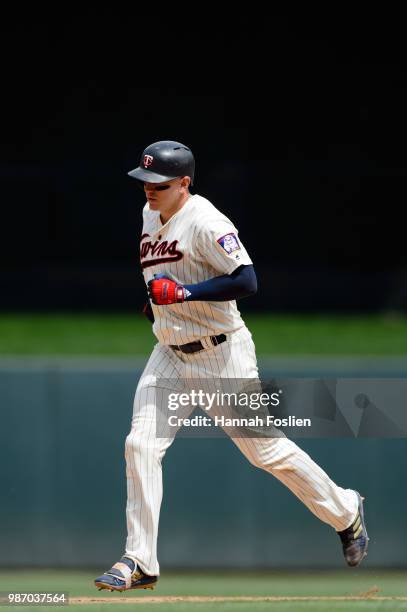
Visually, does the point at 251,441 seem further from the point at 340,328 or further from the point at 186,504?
the point at 340,328

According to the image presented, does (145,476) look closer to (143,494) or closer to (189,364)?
(143,494)

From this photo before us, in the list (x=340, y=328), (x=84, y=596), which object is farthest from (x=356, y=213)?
(x=84, y=596)

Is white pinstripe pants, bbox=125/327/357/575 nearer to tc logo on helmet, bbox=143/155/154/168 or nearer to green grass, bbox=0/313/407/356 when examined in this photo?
tc logo on helmet, bbox=143/155/154/168

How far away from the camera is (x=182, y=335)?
188 inches

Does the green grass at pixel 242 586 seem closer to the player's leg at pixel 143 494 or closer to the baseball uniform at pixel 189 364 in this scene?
the player's leg at pixel 143 494

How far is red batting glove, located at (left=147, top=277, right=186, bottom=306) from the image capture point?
454 centimetres

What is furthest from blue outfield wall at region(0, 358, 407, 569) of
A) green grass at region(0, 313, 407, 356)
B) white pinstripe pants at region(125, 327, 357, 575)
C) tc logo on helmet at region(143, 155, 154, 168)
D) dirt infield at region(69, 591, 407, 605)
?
green grass at region(0, 313, 407, 356)

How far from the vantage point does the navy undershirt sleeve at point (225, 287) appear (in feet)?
15.1

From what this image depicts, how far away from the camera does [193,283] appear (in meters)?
4.78

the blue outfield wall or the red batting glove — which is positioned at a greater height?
the red batting glove

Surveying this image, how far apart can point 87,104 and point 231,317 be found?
32.9 ft

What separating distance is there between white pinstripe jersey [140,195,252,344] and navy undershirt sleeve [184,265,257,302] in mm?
32

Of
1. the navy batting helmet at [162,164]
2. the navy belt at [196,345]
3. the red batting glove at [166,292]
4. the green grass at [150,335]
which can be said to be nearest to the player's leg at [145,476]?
the navy belt at [196,345]

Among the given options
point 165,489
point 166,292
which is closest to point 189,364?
point 166,292
